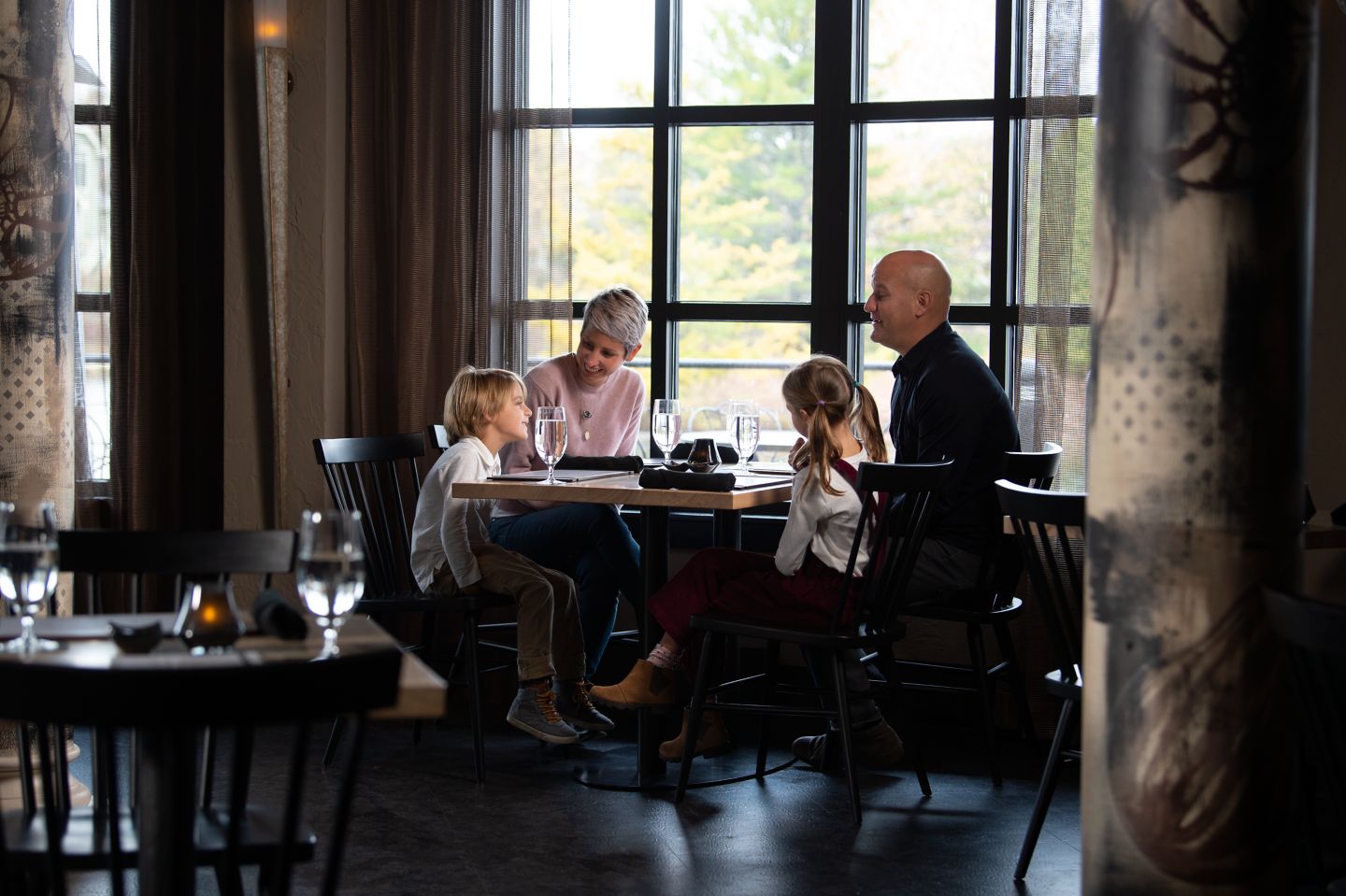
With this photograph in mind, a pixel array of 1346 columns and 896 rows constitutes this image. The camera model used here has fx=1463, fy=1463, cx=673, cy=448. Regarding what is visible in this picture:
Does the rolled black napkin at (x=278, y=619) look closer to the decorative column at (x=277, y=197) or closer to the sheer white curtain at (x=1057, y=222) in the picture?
the decorative column at (x=277, y=197)

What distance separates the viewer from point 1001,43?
454 centimetres

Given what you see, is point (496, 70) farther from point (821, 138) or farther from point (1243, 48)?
point (1243, 48)

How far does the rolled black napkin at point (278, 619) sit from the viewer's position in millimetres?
1944

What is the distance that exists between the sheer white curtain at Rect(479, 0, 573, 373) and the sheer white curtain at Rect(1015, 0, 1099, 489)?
1436 mm

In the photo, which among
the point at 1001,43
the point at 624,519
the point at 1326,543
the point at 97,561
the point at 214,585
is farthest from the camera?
the point at 624,519

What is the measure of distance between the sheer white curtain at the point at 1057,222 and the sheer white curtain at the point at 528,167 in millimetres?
1436

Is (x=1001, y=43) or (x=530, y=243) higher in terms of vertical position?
(x=1001, y=43)

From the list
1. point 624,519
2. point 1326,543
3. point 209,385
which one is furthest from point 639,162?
point 1326,543

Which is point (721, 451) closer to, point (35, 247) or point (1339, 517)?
point (1339, 517)

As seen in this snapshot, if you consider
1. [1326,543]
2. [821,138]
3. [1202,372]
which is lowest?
[1326,543]

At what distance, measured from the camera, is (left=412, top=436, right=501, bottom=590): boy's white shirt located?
12.8ft

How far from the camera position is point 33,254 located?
348cm

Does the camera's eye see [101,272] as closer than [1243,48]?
No

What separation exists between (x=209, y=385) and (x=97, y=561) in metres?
2.82
